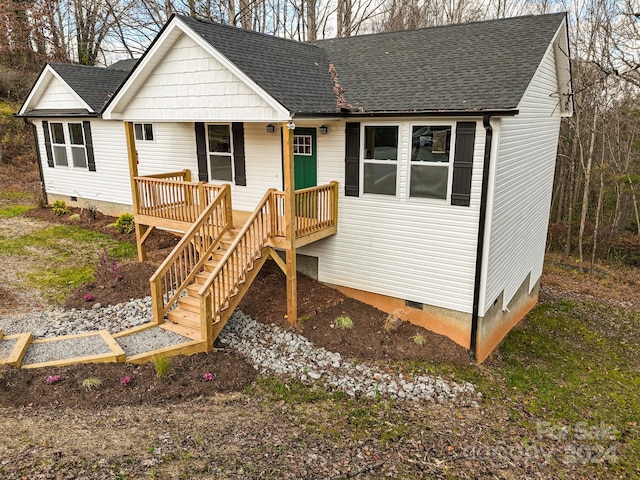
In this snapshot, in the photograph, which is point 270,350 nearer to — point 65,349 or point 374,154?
point 65,349

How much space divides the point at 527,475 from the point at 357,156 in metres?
6.38

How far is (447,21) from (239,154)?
23167mm

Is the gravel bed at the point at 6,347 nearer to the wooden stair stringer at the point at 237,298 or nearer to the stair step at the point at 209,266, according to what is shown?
the wooden stair stringer at the point at 237,298

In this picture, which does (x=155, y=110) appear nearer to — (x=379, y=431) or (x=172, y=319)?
(x=172, y=319)

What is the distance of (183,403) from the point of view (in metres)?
6.44

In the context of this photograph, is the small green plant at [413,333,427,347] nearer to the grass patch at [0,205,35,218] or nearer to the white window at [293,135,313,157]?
the white window at [293,135,313,157]

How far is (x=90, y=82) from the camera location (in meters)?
16.0

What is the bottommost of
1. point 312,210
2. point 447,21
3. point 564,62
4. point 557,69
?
point 312,210

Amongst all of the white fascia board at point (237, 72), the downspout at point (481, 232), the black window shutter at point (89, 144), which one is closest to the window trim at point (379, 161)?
the downspout at point (481, 232)

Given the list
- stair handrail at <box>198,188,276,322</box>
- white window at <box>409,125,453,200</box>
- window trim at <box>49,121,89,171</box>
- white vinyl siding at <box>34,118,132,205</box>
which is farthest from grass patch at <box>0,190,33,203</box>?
white window at <box>409,125,453,200</box>

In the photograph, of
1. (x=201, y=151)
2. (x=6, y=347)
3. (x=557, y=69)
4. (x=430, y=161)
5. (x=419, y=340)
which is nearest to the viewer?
(x=6, y=347)

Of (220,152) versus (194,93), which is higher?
(194,93)

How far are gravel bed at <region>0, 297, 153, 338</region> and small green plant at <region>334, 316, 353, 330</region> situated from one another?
3.76 m

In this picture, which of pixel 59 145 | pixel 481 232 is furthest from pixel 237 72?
pixel 59 145
